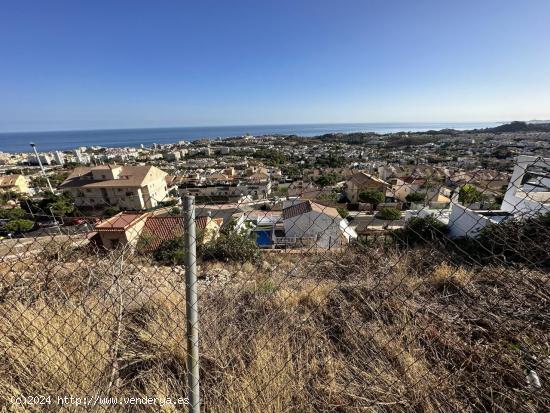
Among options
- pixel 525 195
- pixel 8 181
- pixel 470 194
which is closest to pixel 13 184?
pixel 8 181

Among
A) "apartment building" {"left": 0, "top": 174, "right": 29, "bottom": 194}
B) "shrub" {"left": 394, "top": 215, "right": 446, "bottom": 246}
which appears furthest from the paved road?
"apartment building" {"left": 0, "top": 174, "right": 29, "bottom": 194}

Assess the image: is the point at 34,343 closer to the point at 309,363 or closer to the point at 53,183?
the point at 309,363

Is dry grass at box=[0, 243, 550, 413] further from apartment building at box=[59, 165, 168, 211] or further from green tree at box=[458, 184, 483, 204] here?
apartment building at box=[59, 165, 168, 211]

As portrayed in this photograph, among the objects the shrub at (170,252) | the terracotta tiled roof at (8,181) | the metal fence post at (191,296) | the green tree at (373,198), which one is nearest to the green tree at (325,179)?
the metal fence post at (191,296)

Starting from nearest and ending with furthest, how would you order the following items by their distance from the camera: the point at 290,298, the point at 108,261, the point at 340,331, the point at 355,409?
the point at 355,409 < the point at 340,331 < the point at 290,298 < the point at 108,261

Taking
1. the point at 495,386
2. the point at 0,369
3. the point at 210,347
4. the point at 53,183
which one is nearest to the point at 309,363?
the point at 210,347

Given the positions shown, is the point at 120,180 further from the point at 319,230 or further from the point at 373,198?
the point at 373,198
